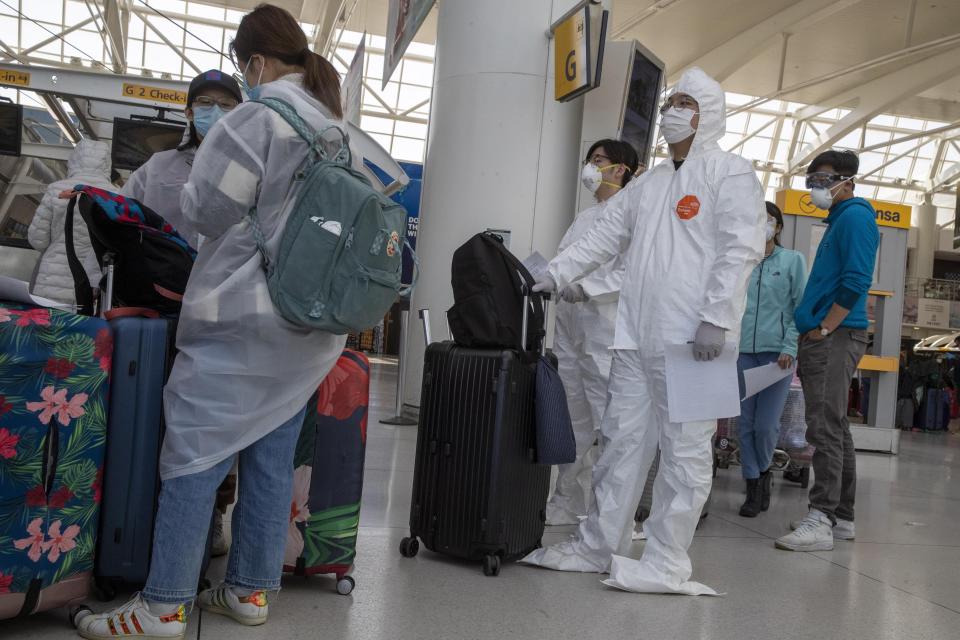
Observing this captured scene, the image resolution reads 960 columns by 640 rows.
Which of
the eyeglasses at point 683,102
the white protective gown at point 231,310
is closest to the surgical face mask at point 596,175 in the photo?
the eyeglasses at point 683,102

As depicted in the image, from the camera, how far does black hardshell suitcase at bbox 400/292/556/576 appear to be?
294 cm

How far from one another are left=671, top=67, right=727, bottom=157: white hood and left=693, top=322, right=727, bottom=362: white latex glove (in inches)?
26.8

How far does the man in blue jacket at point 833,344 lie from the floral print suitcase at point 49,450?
9.30 feet

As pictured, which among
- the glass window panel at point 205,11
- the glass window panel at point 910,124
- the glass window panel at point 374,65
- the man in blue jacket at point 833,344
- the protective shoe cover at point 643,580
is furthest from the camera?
the glass window panel at point 910,124

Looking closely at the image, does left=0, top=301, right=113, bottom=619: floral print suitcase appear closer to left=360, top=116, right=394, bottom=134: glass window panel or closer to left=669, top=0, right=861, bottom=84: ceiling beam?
left=669, top=0, right=861, bottom=84: ceiling beam

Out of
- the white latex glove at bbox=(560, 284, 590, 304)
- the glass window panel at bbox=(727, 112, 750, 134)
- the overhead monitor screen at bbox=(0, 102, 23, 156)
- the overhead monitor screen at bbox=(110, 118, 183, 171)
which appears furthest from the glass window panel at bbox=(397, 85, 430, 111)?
the white latex glove at bbox=(560, 284, 590, 304)

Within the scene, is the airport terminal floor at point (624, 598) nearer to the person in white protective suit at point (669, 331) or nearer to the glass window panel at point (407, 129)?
the person in white protective suit at point (669, 331)

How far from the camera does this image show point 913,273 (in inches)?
1221

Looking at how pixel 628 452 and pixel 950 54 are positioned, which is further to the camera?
pixel 950 54

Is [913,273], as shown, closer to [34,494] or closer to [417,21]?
[417,21]

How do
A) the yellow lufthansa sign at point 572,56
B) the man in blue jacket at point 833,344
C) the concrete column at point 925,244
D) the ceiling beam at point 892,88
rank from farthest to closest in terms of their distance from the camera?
the concrete column at point 925,244 < the ceiling beam at point 892,88 < the yellow lufthansa sign at point 572,56 < the man in blue jacket at point 833,344

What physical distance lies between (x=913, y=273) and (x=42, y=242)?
3172 cm

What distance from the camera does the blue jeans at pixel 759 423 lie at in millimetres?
4809

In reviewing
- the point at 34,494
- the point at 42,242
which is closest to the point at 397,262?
the point at 34,494
